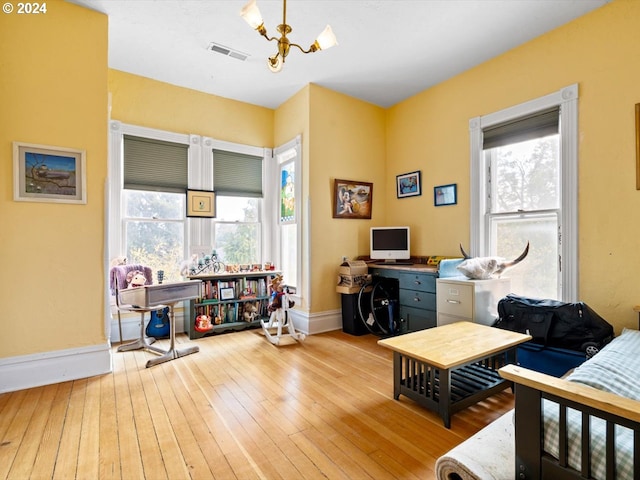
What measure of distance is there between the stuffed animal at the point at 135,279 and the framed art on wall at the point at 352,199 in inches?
96.8

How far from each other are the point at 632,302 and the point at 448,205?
1943 millimetres

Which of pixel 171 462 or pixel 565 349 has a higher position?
pixel 565 349

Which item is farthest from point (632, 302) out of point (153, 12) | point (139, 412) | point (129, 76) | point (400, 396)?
point (129, 76)

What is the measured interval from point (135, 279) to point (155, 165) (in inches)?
63.1

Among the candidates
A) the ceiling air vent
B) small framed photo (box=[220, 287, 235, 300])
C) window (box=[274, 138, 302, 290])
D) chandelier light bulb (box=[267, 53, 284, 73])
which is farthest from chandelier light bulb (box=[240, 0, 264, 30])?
small framed photo (box=[220, 287, 235, 300])

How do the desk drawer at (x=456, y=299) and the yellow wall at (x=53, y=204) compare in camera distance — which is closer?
the yellow wall at (x=53, y=204)

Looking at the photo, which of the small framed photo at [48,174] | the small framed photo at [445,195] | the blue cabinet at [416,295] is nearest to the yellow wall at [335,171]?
the blue cabinet at [416,295]

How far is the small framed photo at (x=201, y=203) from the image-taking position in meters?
4.31

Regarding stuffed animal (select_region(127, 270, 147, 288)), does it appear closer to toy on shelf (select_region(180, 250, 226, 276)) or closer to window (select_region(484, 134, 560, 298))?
toy on shelf (select_region(180, 250, 226, 276))

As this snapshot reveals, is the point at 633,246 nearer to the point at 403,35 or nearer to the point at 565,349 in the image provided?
the point at 565,349

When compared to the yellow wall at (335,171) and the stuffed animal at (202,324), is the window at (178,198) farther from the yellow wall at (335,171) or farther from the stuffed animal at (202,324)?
the yellow wall at (335,171)

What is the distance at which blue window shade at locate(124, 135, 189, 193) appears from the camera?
397 cm

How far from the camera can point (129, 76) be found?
3953 mm

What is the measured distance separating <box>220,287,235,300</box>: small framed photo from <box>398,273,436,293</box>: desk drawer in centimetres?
223
